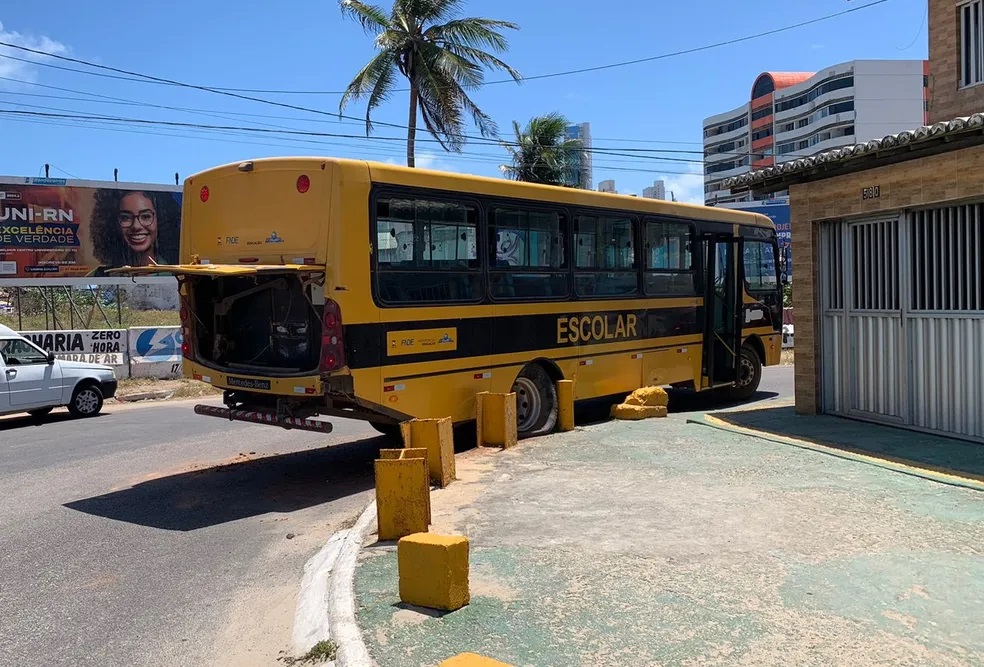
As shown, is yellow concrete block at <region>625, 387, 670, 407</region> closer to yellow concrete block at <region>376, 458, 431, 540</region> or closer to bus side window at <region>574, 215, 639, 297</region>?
bus side window at <region>574, 215, 639, 297</region>

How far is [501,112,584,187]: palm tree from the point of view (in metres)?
33.9

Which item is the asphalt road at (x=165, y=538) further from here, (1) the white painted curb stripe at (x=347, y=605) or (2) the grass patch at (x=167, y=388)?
(2) the grass patch at (x=167, y=388)

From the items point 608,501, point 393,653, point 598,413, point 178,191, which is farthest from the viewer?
point 178,191

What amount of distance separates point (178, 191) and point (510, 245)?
2229 cm

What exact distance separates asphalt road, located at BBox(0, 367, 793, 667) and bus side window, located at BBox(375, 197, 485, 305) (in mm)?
2213

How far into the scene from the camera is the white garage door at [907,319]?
8.89 metres

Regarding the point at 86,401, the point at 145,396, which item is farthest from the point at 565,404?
the point at 145,396

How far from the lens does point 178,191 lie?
95.3ft

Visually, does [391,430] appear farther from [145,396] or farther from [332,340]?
[145,396]

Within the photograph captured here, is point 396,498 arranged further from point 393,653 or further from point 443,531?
point 393,653

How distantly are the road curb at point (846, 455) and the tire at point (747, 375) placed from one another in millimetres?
3477

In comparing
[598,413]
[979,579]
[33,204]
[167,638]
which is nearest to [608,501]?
[979,579]

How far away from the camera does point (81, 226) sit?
89.2ft

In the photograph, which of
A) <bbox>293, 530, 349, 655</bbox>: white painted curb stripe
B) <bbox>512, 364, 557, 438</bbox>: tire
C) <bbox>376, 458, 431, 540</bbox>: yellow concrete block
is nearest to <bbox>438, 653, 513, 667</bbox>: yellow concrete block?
<bbox>293, 530, 349, 655</bbox>: white painted curb stripe
